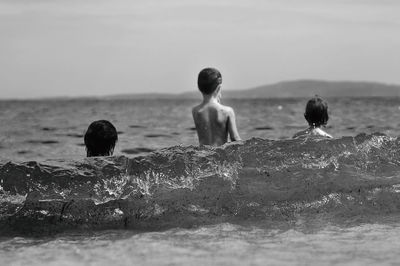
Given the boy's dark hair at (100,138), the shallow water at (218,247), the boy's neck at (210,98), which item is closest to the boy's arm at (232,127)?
the boy's neck at (210,98)

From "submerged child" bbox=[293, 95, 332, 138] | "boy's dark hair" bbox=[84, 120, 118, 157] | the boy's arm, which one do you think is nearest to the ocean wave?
"boy's dark hair" bbox=[84, 120, 118, 157]

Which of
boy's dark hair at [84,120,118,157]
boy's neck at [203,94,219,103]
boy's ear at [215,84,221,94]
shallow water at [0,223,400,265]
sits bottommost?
shallow water at [0,223,400,265]

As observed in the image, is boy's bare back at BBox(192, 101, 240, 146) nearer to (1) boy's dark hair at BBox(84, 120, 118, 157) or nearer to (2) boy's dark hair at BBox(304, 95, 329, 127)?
(2) boy's dark hair at BBox(304, 95, 329, 127)

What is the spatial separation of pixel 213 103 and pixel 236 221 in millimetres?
2376

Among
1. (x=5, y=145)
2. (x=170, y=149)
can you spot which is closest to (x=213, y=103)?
(x=170, y=149)

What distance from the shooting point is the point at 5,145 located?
19.1m

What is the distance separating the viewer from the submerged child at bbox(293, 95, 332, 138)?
7.92m

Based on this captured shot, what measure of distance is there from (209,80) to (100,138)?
1.52 meters

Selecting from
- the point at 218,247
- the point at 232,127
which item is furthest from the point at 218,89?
the point at 218,247

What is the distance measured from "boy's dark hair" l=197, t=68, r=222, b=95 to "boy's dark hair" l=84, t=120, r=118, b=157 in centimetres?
130

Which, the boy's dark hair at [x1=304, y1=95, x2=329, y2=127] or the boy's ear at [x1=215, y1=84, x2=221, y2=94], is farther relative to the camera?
the boy's dark hair at [x1=304, y1=95, x2=329, y2=127]

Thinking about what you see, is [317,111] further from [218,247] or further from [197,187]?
[218,247]

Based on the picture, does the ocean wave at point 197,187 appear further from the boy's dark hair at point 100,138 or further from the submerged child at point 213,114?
the submerged child at point 213,114

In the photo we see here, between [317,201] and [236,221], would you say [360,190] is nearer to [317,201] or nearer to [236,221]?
[317,201]
